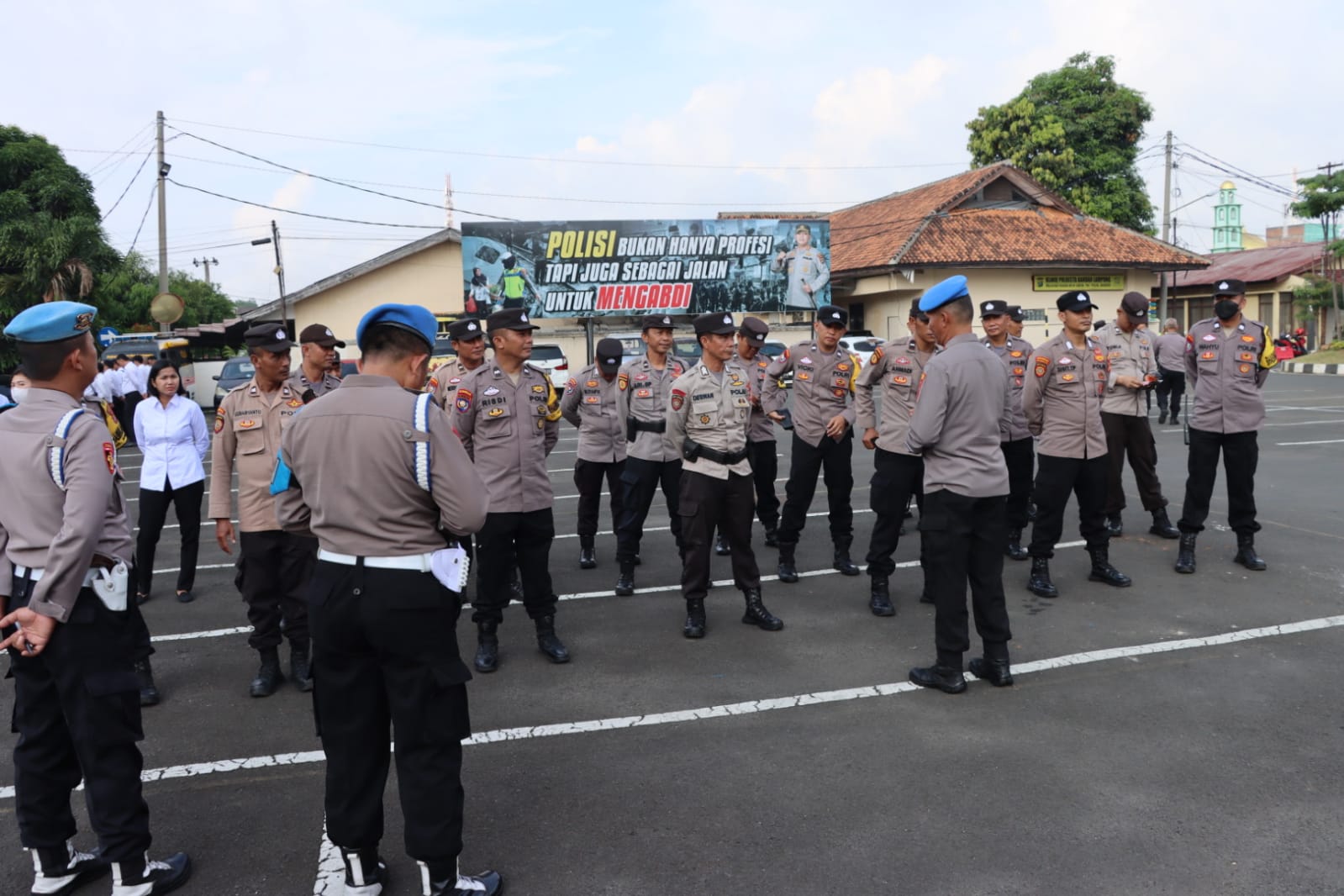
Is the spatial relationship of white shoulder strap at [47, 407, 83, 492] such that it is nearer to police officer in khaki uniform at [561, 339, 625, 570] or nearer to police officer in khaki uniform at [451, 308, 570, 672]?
police officer in khaki uniform at [451, 308, 570, 672]

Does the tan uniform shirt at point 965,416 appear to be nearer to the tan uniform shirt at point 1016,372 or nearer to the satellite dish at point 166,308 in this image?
the tan uniform shirt at point 1016,372

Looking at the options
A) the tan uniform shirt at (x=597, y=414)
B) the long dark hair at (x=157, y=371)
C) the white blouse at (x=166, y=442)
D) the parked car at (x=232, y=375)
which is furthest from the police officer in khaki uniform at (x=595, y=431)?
the parked car at (x=232, y=375)

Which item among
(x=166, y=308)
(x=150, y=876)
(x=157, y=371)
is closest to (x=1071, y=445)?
(x=150, y=876)

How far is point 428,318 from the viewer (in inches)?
116

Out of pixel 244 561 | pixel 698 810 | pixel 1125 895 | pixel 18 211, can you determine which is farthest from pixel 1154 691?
pixel 18 211

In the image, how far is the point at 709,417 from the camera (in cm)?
546

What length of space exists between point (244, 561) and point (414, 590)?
264 centimetres

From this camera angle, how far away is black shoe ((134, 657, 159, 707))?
4723mm

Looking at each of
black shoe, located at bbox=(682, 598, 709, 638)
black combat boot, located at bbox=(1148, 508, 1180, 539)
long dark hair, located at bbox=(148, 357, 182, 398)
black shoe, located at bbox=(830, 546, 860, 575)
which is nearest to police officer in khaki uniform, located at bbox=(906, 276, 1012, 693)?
black shoe, located at bbox=(682, 598, 709, 638)

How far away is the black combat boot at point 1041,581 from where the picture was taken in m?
6.12

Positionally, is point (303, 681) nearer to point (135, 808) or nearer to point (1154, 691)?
point (135, 808)

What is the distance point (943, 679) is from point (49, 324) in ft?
13.3

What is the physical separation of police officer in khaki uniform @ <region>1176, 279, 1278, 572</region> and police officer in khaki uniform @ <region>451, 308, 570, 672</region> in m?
4.59

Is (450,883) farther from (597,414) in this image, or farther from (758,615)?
(597,414)
